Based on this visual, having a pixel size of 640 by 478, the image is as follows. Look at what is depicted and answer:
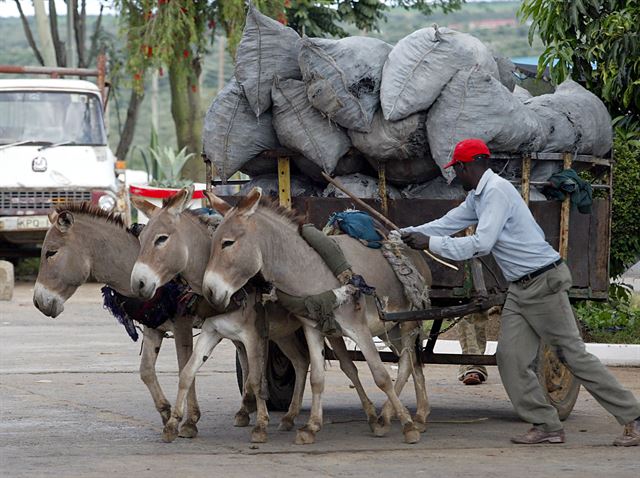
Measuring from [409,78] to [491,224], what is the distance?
1.34 m

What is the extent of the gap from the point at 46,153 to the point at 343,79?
12662 millimetres

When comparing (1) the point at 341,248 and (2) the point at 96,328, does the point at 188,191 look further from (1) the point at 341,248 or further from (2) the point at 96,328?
(2) the point at 96,328

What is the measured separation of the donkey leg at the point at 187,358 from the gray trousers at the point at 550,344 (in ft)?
6.44

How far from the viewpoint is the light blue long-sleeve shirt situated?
7.77m

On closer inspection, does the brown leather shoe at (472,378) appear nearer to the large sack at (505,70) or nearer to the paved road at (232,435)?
the paved road at (232,435)

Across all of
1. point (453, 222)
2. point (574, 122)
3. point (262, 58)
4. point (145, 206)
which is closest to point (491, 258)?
point (453, 222)

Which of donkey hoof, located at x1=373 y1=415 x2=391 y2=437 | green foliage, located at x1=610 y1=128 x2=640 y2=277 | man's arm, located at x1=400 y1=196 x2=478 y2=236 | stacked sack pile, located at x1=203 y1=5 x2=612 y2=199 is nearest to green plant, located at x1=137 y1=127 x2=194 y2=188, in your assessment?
green foliage, located at x1=610 y1=128 x2=640 y2=277

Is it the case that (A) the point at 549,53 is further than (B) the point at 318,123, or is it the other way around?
(A) the point at 549,53

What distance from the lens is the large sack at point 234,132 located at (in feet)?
29.3

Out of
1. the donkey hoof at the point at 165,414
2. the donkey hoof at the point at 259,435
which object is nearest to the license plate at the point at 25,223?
the donkey hoof at the point at 165,414

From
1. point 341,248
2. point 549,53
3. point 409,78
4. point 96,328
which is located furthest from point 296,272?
point 96,328

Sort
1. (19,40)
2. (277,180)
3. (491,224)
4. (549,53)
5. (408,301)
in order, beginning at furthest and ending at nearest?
(19,40)
(549,53)
(277,180)
(408,301)
(491,224)

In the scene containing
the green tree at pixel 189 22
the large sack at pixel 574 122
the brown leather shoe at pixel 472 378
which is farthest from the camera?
the green tree at pixel 189 22

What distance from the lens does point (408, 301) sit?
8609 millimetres
